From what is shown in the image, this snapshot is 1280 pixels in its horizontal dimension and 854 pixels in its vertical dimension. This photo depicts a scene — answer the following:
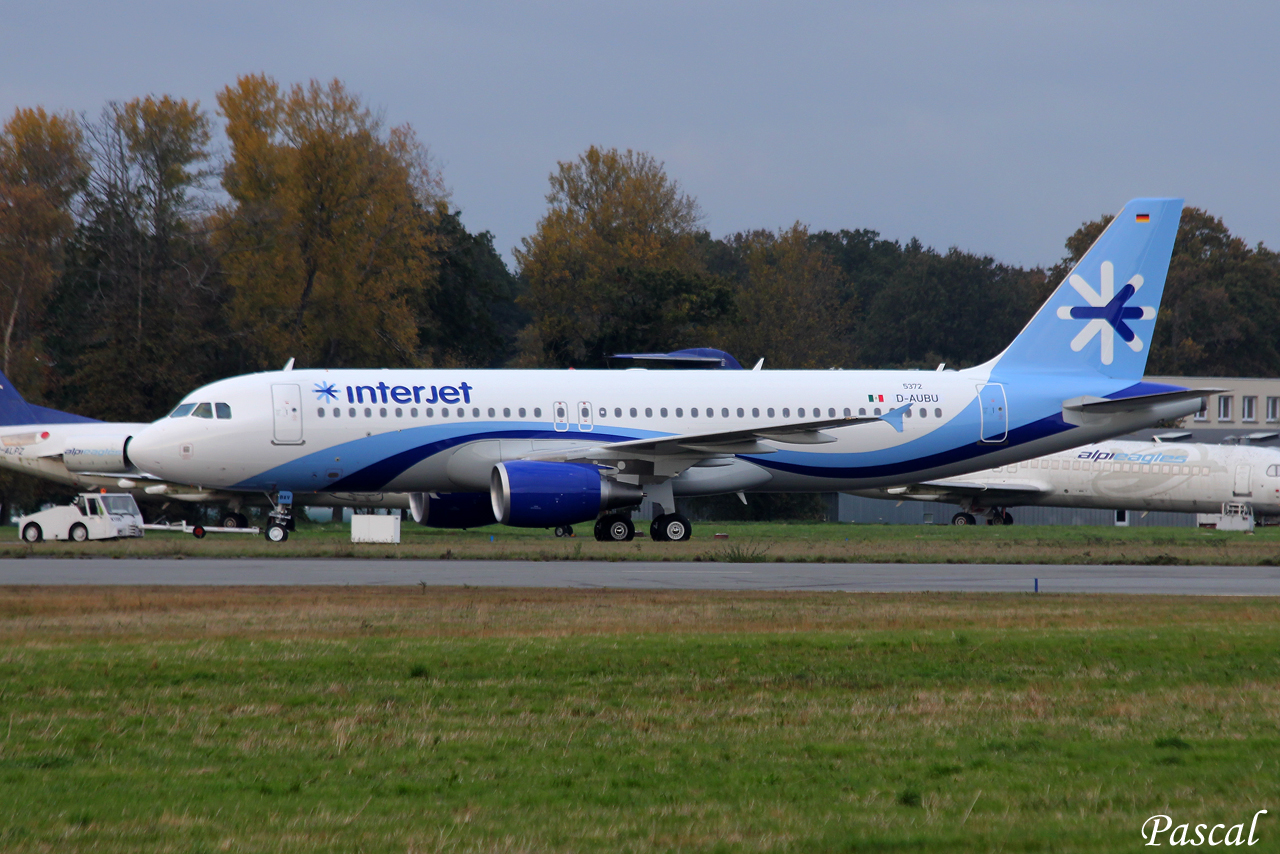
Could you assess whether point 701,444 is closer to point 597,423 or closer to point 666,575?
point 597,423

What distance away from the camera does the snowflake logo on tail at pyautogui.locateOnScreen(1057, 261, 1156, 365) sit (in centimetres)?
3109

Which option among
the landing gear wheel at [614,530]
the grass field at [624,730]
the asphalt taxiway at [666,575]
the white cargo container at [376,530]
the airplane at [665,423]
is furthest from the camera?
the white cargo container at [376,530]

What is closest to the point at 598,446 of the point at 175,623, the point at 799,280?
the point at 175,623

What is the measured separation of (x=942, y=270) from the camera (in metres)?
104

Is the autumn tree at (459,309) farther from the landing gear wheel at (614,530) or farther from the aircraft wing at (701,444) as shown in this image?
the aircraft wing at (701,444)

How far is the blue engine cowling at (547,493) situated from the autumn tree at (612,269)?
3723 cm

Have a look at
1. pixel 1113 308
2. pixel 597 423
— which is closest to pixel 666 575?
pixel 597 423

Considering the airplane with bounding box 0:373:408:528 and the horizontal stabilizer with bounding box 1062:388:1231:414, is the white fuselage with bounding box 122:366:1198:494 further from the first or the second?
the airplane with bounding box 0:373:408:528

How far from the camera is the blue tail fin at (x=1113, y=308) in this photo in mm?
31047

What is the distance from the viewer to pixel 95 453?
37.9m

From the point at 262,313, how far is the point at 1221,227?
247 feet

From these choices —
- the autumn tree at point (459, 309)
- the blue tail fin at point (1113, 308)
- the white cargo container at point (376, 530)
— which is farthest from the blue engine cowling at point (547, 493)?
the autumn tree at point (459, 309)

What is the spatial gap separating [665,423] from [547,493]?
414cm

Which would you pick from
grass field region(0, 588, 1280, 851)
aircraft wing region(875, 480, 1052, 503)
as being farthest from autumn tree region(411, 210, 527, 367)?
grass field region(0, 588, 1280, 851)
